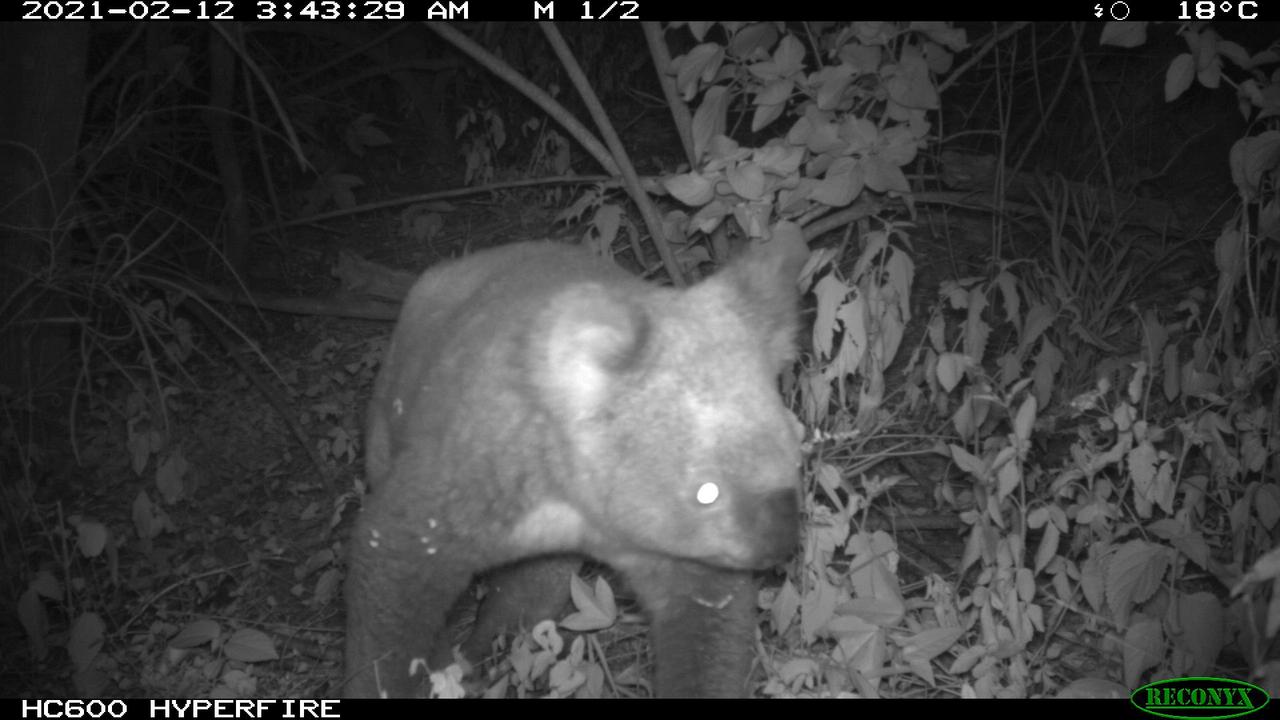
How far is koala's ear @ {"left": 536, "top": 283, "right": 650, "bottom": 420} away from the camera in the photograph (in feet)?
7.16

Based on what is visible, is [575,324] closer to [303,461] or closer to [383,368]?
[383,368]

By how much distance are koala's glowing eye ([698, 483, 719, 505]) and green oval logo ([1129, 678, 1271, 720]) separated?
132 cm

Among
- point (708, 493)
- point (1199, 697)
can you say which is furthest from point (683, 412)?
point (1199, 697)

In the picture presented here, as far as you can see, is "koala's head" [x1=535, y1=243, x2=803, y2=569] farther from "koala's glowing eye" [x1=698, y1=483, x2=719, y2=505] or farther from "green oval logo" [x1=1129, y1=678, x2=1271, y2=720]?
"green oval logo" [x1=1129, y1=678, x2=1271, y2=720]

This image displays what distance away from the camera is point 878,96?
3107 millimetres

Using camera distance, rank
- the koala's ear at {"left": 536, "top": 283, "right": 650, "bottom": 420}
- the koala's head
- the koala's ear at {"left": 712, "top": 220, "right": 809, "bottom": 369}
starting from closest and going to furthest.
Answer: the koala's head, the koala's ear at {"left": 536, "top": 283, "right": 650, "bottom": 420}, the koala's ear at {"left": 712, "top": 220, "right": 809, "bottom": 369}

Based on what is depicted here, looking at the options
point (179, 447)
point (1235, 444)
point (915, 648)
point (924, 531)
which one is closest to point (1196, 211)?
point (1235, 444)

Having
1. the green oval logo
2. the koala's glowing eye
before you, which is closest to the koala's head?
the koala's glowing eye

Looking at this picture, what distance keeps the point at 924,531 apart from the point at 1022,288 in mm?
1017

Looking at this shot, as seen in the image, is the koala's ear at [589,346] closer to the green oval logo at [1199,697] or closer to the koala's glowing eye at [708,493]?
the koala's glowing eye at [708,493]

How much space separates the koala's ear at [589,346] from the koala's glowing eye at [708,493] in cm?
31

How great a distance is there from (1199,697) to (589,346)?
68.9 inches

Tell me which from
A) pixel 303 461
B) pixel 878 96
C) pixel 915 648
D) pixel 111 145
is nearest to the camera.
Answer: pixel 915 648

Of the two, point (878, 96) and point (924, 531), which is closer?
point (878, 96)
